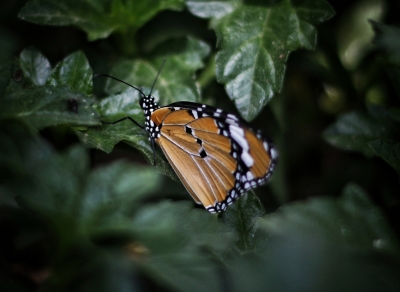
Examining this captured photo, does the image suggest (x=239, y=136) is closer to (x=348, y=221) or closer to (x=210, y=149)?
(x=210, y=149)

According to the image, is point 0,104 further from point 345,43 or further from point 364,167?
point 345,43

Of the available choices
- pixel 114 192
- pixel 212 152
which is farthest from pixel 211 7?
pixel 114 192

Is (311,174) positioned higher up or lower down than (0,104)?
lower down

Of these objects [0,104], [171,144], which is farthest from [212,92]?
[0,104]

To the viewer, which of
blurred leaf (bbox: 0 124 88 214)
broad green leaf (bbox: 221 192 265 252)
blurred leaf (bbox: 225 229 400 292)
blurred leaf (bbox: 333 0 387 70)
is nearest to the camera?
blurred leaf (bbox: 225 229 400 292)

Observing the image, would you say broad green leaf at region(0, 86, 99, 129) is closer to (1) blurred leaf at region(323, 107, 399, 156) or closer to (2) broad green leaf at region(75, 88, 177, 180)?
(2) broad green leaf at region(75, 88, 177, 180)

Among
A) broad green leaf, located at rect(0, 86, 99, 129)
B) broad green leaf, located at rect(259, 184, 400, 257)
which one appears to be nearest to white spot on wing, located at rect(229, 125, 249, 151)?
broad green leaf, located at rect(259, 184, 400, 257)
